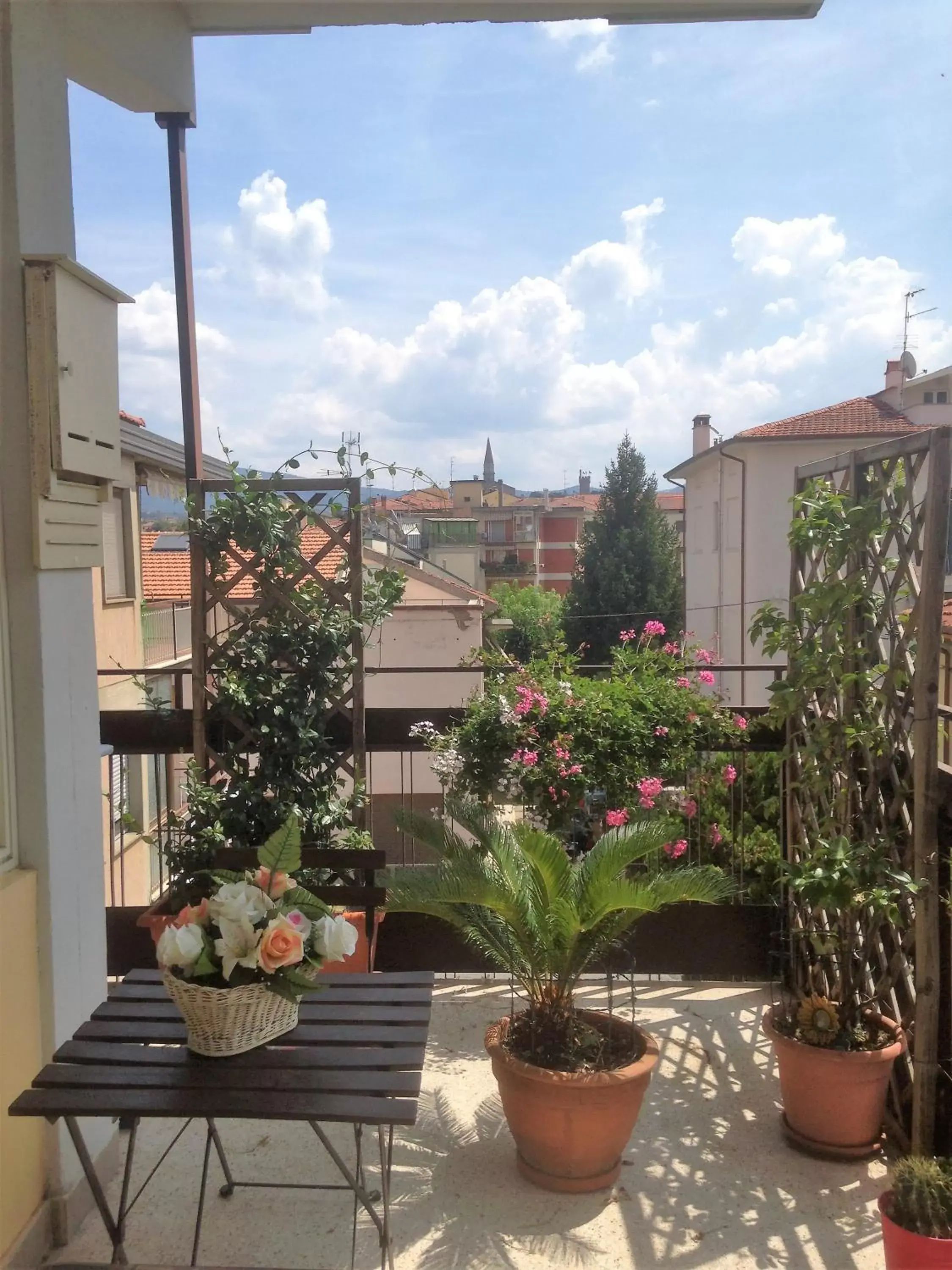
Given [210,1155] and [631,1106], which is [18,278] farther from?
[631,1106]

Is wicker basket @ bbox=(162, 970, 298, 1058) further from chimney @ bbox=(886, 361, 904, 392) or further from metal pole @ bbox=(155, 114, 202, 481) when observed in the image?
chimney @ bbox=(886, 361, 904, 392)

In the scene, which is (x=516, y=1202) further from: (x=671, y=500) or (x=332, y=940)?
(x=671, y=500)

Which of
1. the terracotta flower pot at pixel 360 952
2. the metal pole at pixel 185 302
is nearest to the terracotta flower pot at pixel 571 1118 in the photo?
the terracotta flower pot at pixel 360 952

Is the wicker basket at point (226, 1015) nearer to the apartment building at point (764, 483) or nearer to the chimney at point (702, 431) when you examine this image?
the apartment building at point (764, 483)

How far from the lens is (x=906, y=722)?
280 centimetres

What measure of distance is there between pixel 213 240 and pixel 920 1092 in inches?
179

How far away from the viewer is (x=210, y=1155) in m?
2.78

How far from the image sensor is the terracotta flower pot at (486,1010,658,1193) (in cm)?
255

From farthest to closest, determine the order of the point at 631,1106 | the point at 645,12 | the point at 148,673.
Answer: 1. the point at 148,673
2. the point at 645,12
3. the point at 631,1106

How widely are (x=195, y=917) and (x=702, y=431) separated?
2403 cm

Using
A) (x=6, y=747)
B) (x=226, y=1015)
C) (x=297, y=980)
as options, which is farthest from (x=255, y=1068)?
(x=6, y=747)

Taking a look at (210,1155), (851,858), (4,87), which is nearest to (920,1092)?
(851,858)

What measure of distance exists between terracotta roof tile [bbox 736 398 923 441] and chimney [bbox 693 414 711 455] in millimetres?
5835

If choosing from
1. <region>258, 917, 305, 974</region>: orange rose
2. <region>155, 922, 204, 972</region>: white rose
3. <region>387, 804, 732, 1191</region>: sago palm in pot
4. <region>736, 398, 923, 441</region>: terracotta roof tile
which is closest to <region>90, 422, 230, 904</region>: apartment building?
<region>387, 804, 732, 1191</region>: sago palm in pot
